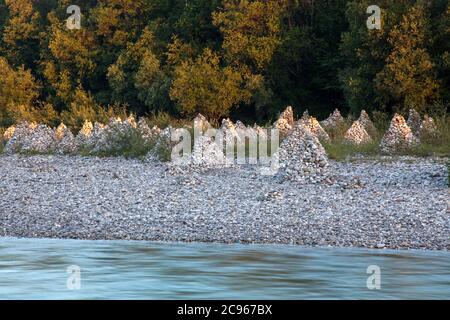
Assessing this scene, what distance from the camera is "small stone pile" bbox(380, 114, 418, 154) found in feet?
81.8

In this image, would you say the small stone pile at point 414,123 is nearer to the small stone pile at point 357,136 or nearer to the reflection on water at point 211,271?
the small stone pile at point 357,136

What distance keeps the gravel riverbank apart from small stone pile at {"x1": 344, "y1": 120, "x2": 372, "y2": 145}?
3.50m

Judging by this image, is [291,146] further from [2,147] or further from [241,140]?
[2,147]

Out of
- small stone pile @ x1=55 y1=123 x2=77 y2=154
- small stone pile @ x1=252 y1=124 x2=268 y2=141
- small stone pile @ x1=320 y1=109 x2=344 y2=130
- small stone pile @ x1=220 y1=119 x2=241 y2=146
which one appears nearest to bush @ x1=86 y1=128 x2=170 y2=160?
small stone pile @ x1=55 y1=123 x2=77 y2=154

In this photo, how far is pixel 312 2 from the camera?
41.2 metres

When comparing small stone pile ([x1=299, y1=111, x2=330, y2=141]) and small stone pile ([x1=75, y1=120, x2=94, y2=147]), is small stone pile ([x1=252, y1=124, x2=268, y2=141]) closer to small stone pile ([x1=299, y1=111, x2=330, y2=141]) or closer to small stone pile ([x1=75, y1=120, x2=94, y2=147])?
small stone pile ([x1=299, y1=111, x2=330, y2=141])

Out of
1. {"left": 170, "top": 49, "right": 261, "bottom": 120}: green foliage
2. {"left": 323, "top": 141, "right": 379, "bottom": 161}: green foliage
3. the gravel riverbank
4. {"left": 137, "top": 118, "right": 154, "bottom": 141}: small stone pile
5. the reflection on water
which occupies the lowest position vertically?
the reflection on water

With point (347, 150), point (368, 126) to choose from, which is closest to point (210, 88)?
point (368, 126)

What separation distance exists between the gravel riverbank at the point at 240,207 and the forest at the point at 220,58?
11.2m

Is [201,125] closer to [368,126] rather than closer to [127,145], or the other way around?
[127,145]

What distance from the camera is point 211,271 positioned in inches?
520

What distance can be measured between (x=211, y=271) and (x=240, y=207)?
3897 millimetres

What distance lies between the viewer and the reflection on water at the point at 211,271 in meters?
12.1

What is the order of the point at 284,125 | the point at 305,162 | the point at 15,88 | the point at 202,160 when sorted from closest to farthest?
the point at 305,162, the point at 202,160, the point at 284,125, the point at 15,88
